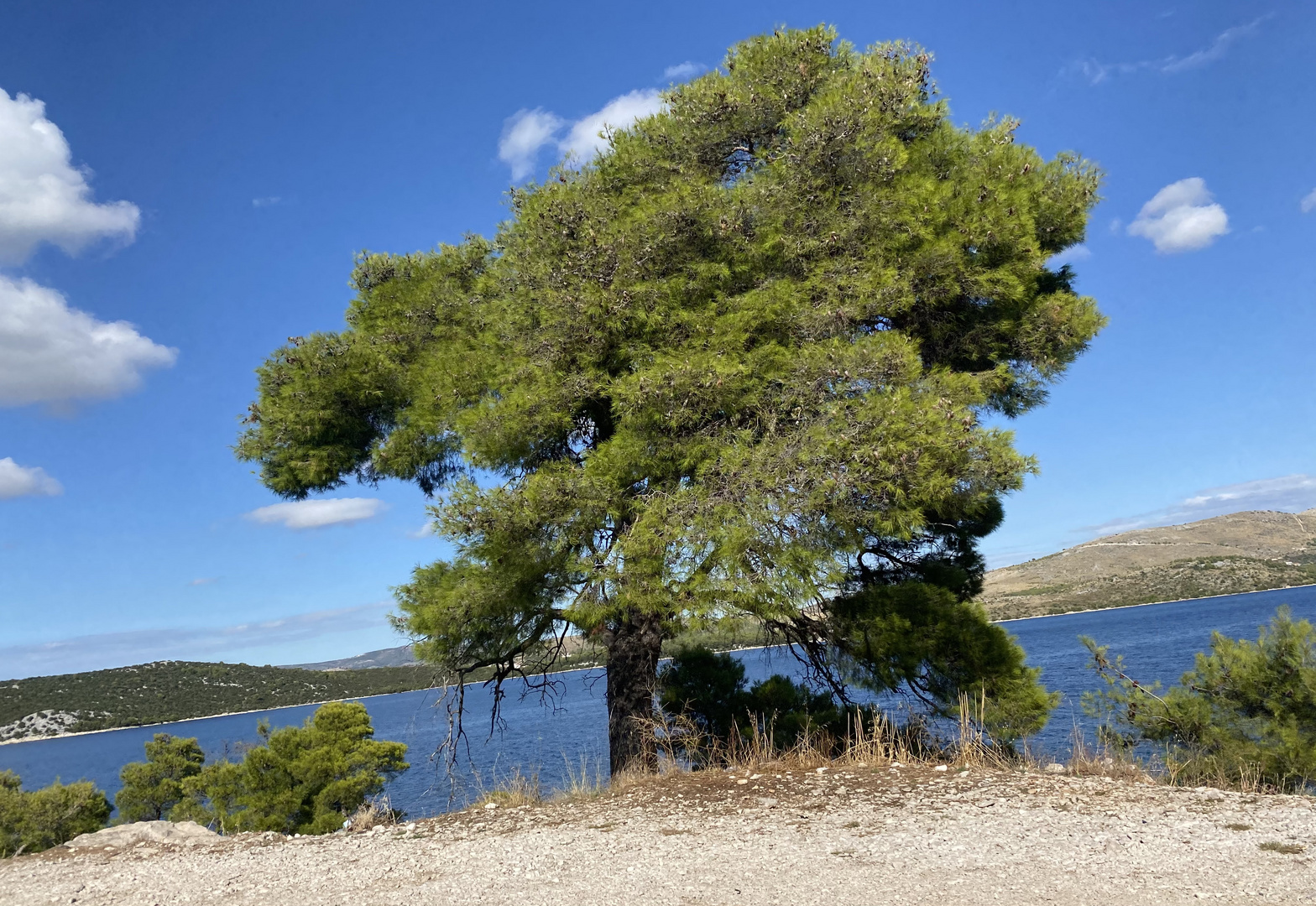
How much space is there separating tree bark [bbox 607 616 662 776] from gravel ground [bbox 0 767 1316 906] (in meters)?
1.67

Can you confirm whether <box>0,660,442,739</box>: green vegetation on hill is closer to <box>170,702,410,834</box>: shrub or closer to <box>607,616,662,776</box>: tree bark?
<box>170,702,410,834</box>: shrub

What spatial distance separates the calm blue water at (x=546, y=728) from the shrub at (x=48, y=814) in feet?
9.29

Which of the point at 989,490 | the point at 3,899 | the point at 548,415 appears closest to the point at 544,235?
the point at 548,415

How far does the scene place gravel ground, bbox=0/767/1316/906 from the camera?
3861mm

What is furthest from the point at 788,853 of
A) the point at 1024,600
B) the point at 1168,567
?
the point at 1168,567

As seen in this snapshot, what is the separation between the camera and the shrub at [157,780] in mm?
17438

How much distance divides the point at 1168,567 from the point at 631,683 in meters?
126

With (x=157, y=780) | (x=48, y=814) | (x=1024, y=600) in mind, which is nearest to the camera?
(x=48, y=814)

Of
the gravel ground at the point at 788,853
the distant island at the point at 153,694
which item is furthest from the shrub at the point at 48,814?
the distant island at the point at 153,694

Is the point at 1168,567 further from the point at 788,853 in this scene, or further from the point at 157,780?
the point at 788,853

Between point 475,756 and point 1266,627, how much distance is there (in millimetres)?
25486

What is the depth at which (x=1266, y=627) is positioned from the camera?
7.62m

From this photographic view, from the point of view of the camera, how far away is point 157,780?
706 inches

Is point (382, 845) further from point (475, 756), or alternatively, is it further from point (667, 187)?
point (475, 756)
